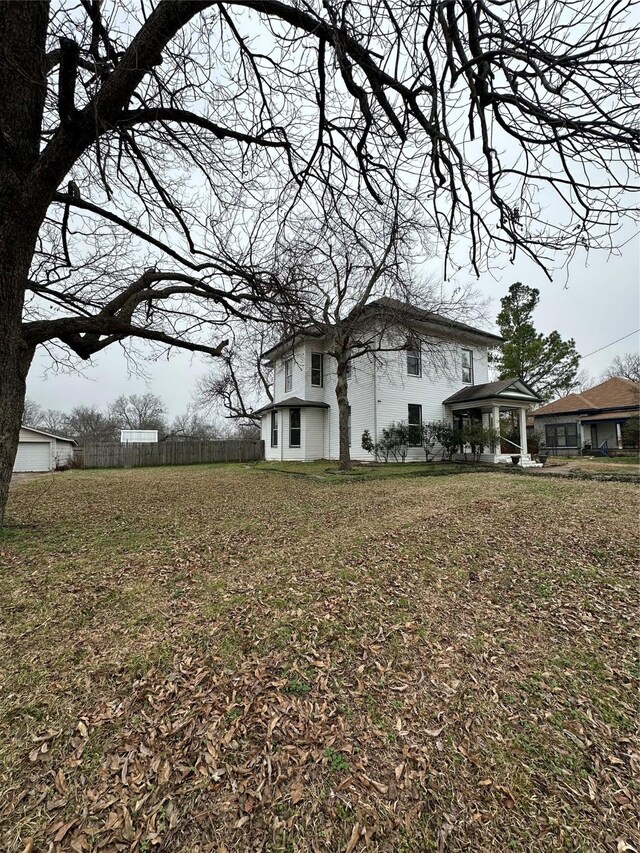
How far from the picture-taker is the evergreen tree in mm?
26844

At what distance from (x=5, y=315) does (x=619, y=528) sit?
26.9ft

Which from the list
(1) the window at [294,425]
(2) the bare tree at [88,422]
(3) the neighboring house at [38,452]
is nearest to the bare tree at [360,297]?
(1) the window at [294,425]

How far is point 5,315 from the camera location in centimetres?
418

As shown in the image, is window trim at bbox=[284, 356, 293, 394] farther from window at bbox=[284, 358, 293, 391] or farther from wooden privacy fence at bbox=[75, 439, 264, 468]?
wooden privacy fence at bbox=[75, 439, 264, 468]

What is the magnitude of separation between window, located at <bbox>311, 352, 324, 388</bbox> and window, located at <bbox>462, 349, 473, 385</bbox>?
696 cm

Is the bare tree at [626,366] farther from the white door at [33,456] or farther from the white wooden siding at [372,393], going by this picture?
the white door at [33,456]

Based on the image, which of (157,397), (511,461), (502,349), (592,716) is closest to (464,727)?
(592,716)

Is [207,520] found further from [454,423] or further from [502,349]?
[502,349]

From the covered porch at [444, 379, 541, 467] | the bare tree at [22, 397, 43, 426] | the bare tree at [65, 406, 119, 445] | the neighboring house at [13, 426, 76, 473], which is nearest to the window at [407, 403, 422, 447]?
the covered porch at [444, 379, 541, 467]

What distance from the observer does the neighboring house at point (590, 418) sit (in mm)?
22484

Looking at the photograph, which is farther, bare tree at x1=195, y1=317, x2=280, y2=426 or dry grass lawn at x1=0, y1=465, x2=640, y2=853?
bare tree at x1=195, y1=317, x2=280, y2=426

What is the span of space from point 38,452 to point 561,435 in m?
31.2

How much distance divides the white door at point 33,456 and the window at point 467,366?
21690 mm

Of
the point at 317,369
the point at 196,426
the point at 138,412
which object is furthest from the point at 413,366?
the point at 138,412
